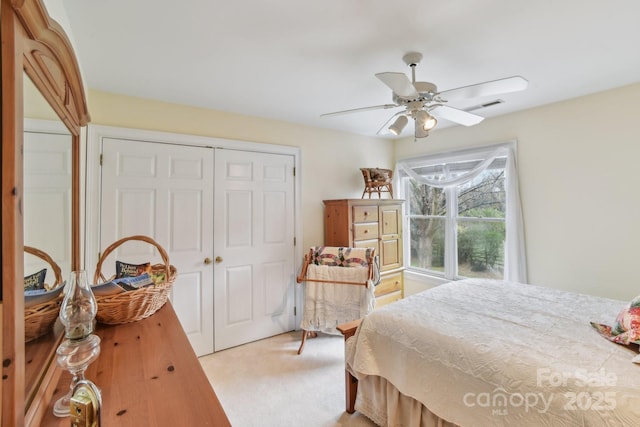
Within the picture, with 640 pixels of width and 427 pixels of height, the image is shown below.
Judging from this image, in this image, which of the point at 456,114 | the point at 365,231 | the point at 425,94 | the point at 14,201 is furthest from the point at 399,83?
the point at 365,231

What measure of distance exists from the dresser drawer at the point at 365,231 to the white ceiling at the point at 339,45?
1.42 metres

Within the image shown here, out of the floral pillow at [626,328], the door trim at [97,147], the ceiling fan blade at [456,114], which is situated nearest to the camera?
the floral pillow at [626,328]

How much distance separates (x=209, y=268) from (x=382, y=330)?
1802mm

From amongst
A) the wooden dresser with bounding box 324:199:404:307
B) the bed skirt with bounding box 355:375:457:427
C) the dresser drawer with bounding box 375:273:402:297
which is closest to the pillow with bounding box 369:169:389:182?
the wooden dresser with bounding box 324:199:404:307

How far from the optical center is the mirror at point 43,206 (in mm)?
679

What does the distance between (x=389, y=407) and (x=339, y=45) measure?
2185 millimetres

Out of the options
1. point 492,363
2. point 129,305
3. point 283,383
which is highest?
point 129,305

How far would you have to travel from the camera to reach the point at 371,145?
4.04 metres

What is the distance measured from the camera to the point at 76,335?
0.76 metres

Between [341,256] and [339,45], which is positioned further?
[341,256]

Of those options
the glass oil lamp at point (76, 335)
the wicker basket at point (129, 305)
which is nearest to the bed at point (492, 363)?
the wicker basket at point (129, 305)

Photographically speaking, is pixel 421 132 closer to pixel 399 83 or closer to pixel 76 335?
pixel 399 83

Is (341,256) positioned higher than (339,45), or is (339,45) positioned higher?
(339,45)

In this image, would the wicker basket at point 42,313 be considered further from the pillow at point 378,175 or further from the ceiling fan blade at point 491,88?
the pillow at point 378,175
